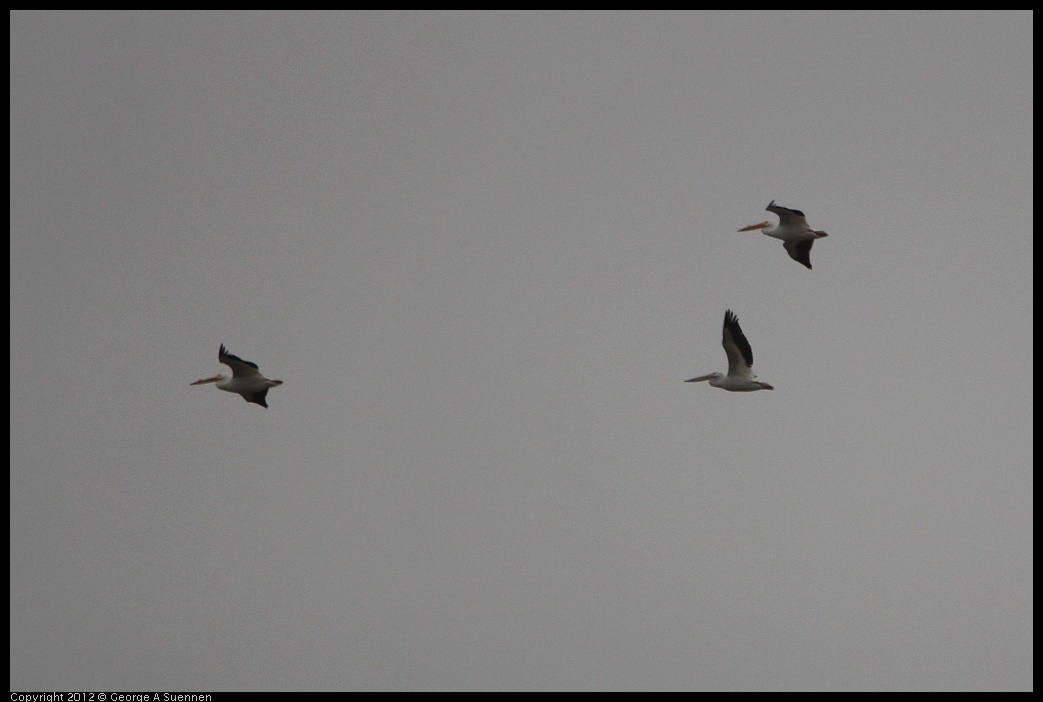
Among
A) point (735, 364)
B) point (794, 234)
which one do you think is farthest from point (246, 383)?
point (794, 234)

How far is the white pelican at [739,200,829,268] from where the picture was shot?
93.0 ft

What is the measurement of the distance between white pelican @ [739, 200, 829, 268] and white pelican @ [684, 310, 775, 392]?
6.89ft

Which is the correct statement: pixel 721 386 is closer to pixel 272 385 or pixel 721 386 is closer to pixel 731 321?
pixel 731 321

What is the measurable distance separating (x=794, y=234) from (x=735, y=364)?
8.66 feet

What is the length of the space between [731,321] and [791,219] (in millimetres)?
2586

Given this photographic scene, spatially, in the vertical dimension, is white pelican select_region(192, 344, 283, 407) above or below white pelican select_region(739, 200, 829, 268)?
below

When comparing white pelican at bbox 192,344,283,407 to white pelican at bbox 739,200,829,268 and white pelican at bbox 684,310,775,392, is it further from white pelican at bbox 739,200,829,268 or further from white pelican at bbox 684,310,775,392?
white pelican at bbox 739,200,829,268

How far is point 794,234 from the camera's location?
93.9 ft

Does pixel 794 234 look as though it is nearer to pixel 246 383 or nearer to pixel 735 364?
pixel 735 364

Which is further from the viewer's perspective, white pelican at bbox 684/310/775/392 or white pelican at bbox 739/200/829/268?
white pelican at bbox 739/200/829/268

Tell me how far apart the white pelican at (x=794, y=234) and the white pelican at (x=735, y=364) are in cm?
210

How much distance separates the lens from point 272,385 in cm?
2802

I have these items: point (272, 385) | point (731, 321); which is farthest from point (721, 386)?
point (272, 385)

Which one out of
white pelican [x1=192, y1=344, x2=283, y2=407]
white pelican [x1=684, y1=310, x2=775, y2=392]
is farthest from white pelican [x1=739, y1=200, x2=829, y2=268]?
white pelican [x1=192, y1=344, x2=283, y2=407]
